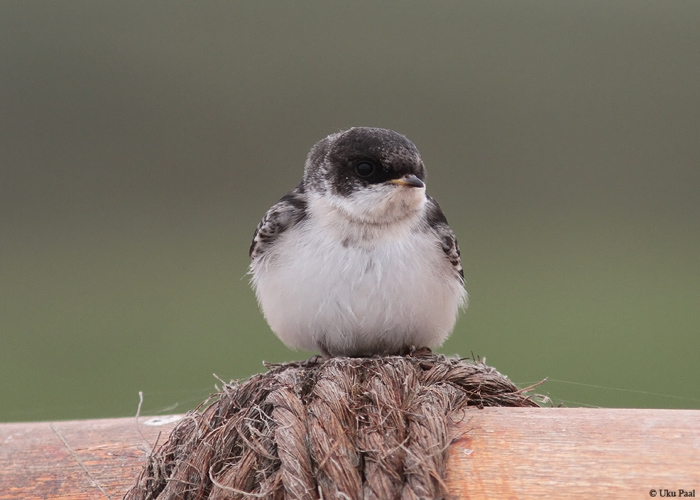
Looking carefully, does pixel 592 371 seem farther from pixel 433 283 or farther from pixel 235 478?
pixel 235 478

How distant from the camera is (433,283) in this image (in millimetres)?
2764

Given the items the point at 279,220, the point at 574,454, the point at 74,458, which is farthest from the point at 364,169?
the point at 574,454

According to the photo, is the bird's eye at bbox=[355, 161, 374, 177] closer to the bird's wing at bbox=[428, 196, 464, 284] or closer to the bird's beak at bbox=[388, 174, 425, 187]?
the bird's beak at bbox=[388, 174, 425, 187]

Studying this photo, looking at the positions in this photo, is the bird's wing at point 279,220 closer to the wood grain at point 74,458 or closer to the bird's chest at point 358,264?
the bird's chest at point 358,264

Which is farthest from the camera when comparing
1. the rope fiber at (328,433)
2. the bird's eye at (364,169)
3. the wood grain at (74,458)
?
the bird's eye at (364,169)

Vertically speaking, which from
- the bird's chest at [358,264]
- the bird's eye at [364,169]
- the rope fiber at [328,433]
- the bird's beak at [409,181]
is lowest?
the rope fiber at [328,433]

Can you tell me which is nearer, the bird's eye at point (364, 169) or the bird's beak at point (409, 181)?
the bird's beak at point (409, 181)

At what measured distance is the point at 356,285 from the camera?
2590mm

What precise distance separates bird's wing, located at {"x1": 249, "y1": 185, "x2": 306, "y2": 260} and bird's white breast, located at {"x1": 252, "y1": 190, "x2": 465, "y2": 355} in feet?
0.13

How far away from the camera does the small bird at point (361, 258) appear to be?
103 inches

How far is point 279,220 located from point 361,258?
0.41 metres

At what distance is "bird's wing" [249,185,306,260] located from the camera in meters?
2.90

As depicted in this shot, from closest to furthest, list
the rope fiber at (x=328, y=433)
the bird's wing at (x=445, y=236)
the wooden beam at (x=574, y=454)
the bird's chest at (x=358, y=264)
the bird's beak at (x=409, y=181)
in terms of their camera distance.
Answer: the wooden beam at (x=574, y=454) → the rope fiber at (x=328, y=433) → the bird's chest at (x=358, y=264) → the bird's beak at (x=409, y=181) → the bird's wing at (x=445, y=236)

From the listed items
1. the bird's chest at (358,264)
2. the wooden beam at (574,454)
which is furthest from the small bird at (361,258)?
the wooden beam at (574,454)
